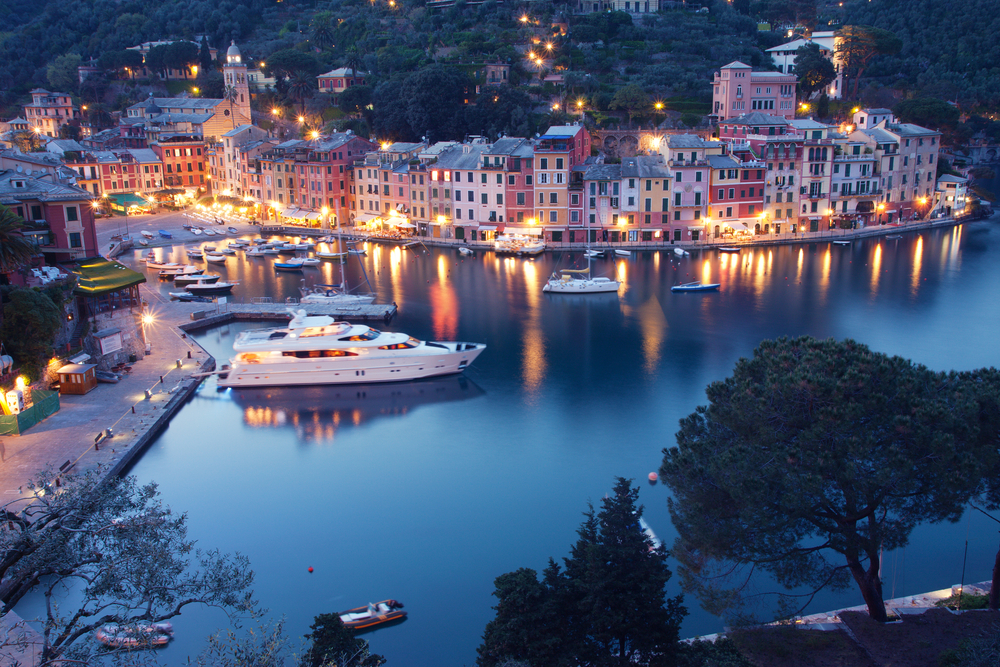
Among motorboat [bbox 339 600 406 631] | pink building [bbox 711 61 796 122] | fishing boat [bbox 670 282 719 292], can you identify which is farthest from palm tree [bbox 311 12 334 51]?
motorboat [bbox 339 600 406 631]

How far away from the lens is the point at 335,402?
932 inches

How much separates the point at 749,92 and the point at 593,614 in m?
52.0

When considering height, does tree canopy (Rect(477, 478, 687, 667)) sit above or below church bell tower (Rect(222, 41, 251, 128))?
below

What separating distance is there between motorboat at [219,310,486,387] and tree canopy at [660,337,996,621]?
13752 millimetres

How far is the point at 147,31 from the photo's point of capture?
88688 mm

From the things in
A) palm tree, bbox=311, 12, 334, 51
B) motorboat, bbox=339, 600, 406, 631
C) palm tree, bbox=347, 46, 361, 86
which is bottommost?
motorboat, bbox=339, 600, 406, 631

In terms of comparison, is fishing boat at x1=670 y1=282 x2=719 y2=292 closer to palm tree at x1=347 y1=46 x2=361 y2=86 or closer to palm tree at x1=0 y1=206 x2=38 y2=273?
palm tree at x1=0 y1=206 x2=38 y2=273

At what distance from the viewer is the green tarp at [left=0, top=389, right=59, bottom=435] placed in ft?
61.9

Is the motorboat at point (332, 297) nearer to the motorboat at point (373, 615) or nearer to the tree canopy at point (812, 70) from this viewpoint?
the motorboat at point (373, 615)

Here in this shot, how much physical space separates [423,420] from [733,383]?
11.4 m

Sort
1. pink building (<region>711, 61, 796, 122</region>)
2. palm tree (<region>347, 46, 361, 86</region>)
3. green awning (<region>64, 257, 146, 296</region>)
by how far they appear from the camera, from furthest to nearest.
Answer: palm tree (<region>347, 46, 361, 86</region>) < pink building (<region>711, 61, 796, 122</region>) < green awning (<region>64, 257, 146, 296</region>)

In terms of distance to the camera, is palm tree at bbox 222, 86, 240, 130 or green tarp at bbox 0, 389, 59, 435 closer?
green tarp at bbox 0, 389, 59, 435

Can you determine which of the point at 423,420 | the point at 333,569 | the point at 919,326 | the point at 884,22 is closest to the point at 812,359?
the point at 333,569

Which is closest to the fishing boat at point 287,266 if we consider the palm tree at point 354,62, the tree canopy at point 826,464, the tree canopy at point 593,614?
the tree canopy at point 826,464
